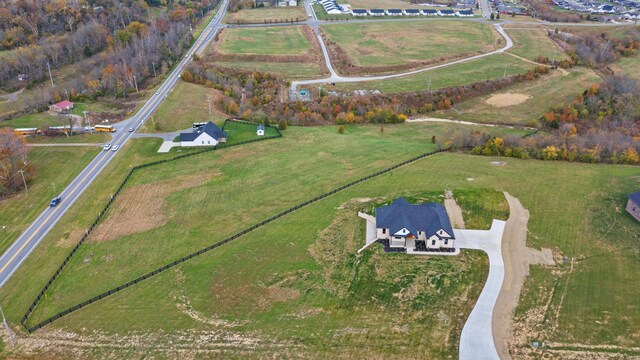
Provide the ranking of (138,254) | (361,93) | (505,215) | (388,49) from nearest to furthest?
(138,254) < (505,215) < (361,93) < (388,49)

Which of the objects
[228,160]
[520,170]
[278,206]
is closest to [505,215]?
[520,170]

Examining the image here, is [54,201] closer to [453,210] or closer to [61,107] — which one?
[61,107]

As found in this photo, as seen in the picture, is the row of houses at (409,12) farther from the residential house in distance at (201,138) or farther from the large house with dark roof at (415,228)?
the large house with dark roof at (415,228)

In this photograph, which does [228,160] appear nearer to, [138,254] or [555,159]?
[138,254]

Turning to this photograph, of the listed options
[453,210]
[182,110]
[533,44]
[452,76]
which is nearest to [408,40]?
[452,76]

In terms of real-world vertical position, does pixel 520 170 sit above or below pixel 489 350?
above

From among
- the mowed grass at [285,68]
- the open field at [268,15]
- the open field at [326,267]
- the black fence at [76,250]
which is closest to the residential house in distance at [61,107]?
the black fence at [76,250]
